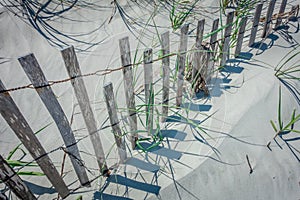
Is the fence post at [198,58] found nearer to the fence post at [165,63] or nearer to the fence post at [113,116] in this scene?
the fence post at [165,63]

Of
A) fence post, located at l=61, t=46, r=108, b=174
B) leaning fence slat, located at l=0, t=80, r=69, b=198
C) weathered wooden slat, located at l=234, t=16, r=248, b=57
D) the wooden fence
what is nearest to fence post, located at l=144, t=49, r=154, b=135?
the wooden fence

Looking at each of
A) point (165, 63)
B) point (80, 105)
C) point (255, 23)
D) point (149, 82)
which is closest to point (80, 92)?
point (80, 105)

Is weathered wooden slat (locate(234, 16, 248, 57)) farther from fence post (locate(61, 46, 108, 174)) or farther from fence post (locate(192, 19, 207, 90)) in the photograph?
fence post (locate(61, 46, 108, 174))

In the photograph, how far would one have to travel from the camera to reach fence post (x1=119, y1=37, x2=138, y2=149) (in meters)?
1.51

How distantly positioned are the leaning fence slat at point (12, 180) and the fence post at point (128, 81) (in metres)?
0.89

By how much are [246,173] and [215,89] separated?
3.46ft

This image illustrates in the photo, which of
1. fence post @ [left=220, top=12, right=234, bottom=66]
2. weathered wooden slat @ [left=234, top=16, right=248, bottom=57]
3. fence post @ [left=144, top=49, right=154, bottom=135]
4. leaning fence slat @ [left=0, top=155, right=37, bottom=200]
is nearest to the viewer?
leaning fence slat @ [left=0, top=155, right=37, bottom=200]

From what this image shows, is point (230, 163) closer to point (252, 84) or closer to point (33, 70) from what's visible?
point (252, 84)

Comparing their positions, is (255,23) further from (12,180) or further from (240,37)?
(12,180)

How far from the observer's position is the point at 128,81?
5.56 feet

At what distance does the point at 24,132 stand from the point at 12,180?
1.04 ft

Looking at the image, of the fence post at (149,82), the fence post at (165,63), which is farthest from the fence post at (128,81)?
the fence post at (165,63)

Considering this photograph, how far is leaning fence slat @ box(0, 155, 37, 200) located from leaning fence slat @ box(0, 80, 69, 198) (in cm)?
14

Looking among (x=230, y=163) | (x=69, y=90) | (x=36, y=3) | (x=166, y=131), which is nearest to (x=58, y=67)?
(x=69, y=90)
